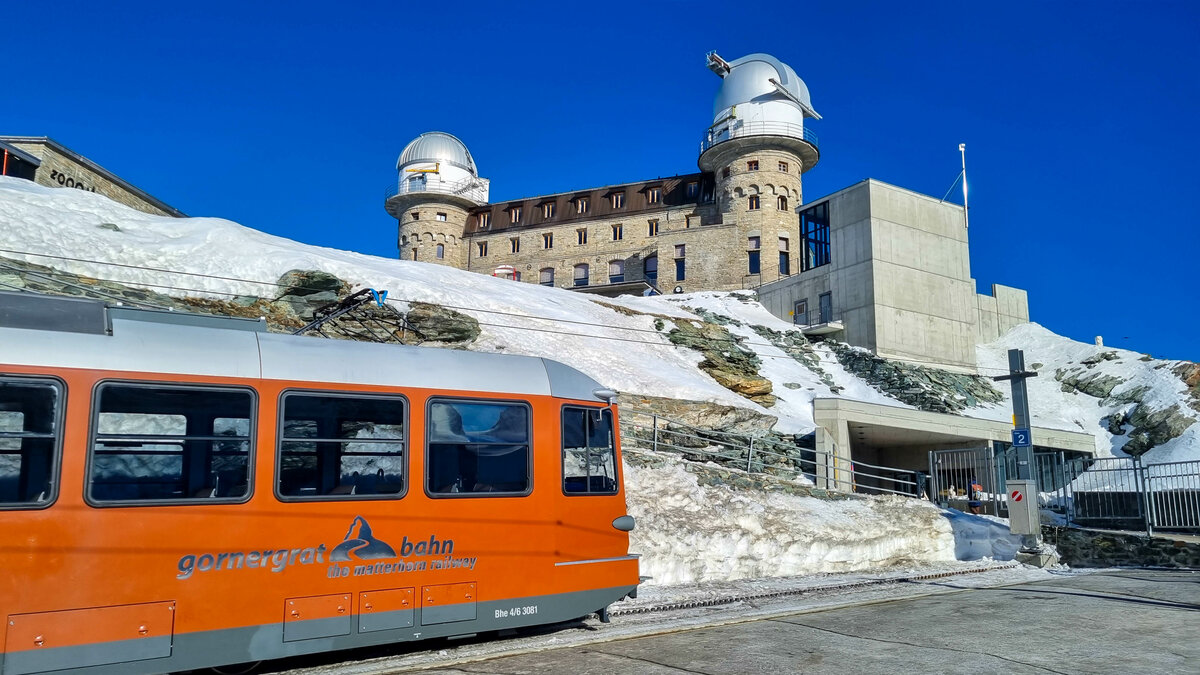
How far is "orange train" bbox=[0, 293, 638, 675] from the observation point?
7324mm

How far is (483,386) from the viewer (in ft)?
32.3

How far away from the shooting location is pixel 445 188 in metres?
83.0

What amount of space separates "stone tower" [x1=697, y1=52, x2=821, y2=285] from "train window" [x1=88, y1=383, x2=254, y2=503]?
2339 inches

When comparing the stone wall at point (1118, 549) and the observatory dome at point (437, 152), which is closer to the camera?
the stone wall at point (1118, 549)

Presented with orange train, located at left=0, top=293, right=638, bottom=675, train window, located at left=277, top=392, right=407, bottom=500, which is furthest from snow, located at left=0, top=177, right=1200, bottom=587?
train window, located at left=277, top=392, right=407, bottom=500

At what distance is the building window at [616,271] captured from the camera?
7614 cm

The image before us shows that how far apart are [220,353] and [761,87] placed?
67.8 m

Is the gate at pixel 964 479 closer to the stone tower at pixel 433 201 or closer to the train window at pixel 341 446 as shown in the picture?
the train window at pixel 341 446

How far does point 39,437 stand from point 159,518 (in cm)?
122

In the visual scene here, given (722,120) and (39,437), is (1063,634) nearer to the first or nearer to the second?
(39,437)

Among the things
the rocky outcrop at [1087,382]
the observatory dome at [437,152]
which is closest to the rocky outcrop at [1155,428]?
the rocky outcrop at [1087,382]

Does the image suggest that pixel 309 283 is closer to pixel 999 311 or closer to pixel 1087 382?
pixel 1087 382

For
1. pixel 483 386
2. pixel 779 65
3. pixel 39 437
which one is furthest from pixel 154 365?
pixel 779 65

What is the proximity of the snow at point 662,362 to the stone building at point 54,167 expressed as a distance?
10.6m
